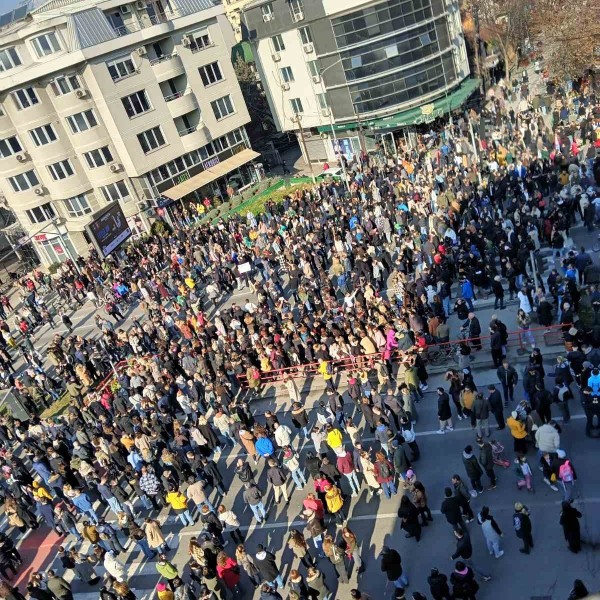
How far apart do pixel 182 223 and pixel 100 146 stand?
7.45 meters

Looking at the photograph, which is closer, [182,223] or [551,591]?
[551,591]

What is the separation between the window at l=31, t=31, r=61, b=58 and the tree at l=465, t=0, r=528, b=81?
33.2 m

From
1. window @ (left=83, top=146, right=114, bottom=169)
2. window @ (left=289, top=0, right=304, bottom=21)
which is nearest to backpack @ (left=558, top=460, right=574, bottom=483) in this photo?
window @ (left=83, top=146, right=114, bottom=169)

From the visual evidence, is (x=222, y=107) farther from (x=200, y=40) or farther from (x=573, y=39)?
(x=573, y=39)

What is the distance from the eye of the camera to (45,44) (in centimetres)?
3800

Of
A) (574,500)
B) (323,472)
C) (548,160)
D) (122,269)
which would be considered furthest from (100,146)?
(574,500)

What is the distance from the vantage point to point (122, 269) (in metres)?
32.3

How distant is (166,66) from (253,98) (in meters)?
13.8

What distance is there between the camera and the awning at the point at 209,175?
1640 inches

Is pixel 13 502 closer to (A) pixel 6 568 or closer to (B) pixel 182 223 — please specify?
(A) pixel 6 568

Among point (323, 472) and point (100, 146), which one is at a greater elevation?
point (100, 146)

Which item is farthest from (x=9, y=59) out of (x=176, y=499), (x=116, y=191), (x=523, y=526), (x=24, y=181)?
(x=523, y=526)

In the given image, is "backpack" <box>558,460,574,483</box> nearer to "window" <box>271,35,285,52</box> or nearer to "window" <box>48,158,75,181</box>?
"window" <box>48,158,75,181</box>

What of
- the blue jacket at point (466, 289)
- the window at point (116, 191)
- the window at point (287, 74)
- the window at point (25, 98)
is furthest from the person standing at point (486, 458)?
the window at point (287, 74)
